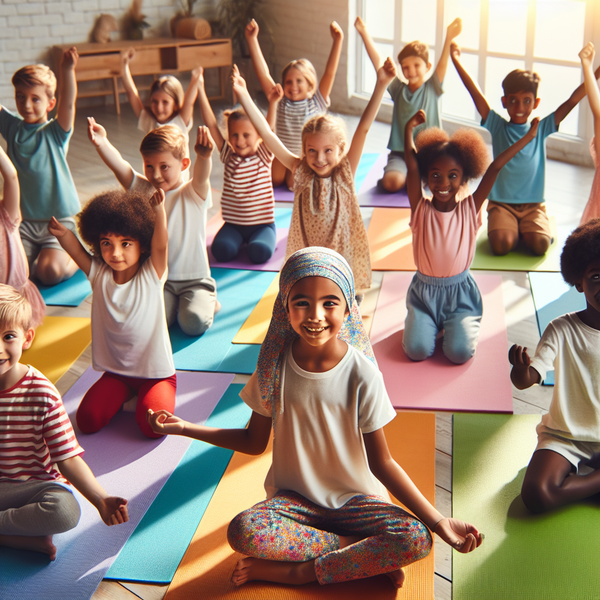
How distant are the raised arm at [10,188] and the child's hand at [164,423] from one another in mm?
1680

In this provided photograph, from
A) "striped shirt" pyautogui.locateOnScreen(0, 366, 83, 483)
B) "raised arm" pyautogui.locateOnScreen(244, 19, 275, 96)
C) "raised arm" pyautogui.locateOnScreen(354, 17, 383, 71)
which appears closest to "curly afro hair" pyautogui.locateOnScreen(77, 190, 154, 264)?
"striped shirt" pyautogui.locateOnScreen(0, 366, 83, 483)

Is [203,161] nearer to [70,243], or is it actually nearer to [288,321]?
[70,243]

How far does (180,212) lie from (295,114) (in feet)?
6.33

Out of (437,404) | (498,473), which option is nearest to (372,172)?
(437,404)

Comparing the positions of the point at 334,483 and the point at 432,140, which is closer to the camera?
the point at 334,483

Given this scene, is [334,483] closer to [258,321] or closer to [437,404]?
[437,404]

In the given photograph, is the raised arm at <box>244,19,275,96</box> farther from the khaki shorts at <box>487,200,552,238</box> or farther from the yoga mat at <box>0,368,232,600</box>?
the yoga mat at <box>0,368,232,600</box>

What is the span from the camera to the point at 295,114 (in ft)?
16.2

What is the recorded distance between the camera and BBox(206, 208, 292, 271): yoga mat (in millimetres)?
4055

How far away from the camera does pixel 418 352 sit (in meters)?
2.98

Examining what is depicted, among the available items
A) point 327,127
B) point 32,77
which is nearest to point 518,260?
point 327,127

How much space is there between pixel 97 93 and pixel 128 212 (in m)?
5.94

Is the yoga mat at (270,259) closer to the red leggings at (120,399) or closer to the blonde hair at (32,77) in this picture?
the blonde hair at (32,77)

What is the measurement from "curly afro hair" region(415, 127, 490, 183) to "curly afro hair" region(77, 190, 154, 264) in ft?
3.67
